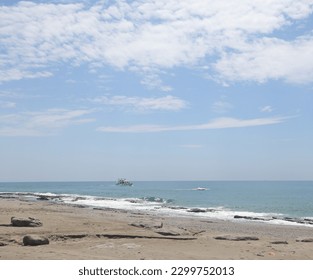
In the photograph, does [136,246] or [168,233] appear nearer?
[136,246]

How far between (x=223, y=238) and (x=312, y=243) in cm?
388

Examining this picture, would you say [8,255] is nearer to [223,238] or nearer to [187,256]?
[187,256]

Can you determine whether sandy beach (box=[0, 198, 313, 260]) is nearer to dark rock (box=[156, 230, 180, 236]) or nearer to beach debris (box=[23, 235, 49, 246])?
dark rock (box=[156, 230, 180, 236])

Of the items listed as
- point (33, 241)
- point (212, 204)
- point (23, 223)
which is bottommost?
point (212, 204)

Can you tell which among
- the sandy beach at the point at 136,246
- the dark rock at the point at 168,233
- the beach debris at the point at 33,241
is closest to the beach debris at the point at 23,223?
the sandy beach at the point at 136,246

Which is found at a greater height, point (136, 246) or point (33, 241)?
point (33, 241)

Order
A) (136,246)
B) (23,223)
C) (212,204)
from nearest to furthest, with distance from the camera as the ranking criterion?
(136,246), (23,223), (212,204)

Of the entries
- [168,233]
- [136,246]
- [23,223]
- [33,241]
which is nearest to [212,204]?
[168,233]

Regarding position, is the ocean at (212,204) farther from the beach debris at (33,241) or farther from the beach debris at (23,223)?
the beach debris at (33,241)

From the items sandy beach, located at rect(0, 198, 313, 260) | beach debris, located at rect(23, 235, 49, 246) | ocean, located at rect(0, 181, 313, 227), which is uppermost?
beach debris, located at rect(23, 235, 49, 246)

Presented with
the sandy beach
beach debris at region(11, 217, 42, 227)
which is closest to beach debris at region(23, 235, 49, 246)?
the sandy beach

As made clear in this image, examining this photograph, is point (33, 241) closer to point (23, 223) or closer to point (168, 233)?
point (23, 223)

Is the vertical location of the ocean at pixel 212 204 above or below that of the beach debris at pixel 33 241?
below
